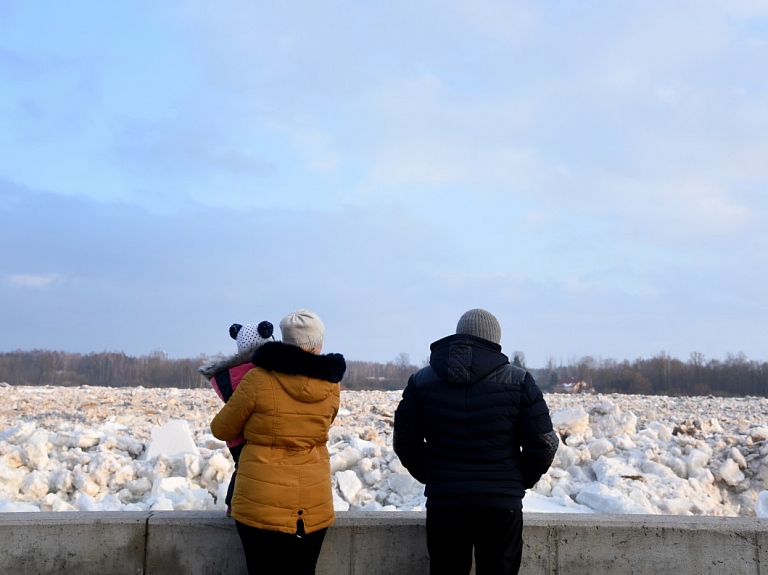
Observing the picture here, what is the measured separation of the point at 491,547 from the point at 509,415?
2.15 ft

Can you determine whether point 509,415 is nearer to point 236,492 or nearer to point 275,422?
point 275,422

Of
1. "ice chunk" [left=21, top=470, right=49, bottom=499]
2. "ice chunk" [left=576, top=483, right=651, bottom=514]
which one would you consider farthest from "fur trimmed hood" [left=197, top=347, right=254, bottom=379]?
"ice chunk" [left=576, top=483, right=651, bottom=514]

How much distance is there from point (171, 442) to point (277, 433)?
6668mm

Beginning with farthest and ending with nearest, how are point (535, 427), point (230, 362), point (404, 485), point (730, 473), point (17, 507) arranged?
point (730, 473)
point (404, 485)
point (17, 507)
point (230, 362)
point (535, 427)

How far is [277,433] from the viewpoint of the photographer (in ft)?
11.3

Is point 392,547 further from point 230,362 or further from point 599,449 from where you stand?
point 599,449

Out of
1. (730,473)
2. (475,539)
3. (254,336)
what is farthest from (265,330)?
(730,473)

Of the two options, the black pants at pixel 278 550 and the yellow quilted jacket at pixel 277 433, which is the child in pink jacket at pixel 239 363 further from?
the black pants at pixel 278 550

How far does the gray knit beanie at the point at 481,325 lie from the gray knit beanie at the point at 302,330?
2.40 feet

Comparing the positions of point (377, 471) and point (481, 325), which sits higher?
point (481, 325)

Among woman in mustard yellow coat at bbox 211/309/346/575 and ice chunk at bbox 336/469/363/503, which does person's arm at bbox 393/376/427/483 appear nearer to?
woman in mustard yellow coat at bbox 211/309/346/575

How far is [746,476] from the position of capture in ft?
33.3

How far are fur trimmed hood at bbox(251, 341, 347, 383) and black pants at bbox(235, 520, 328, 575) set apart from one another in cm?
73

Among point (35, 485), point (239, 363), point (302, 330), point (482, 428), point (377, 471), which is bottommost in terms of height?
point (35, 485)
